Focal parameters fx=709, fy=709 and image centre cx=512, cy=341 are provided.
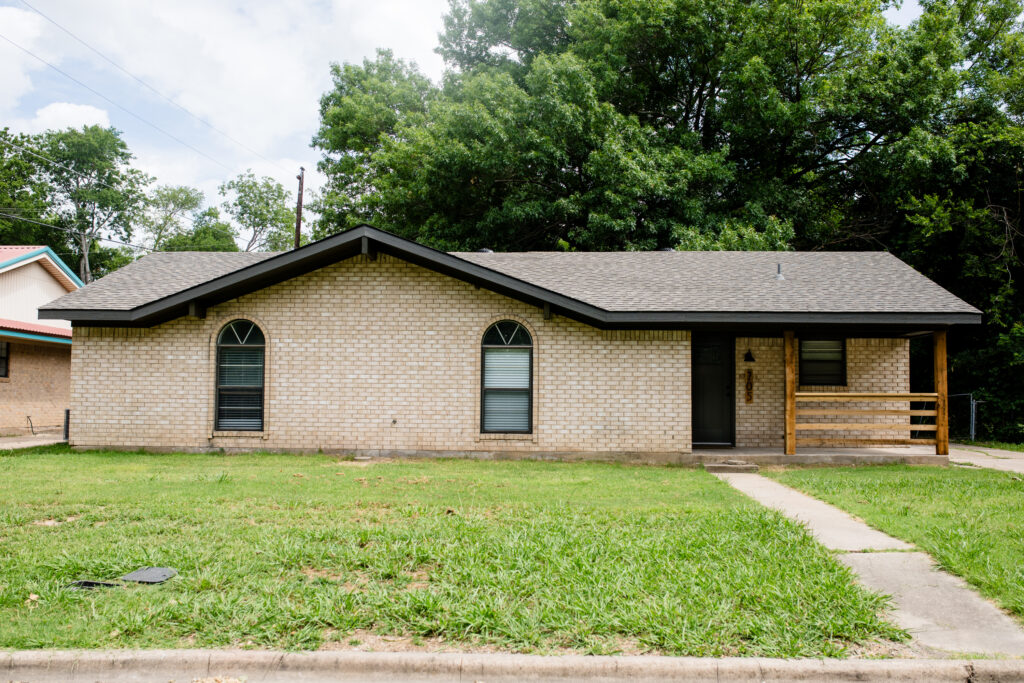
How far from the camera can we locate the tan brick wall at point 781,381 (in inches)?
542

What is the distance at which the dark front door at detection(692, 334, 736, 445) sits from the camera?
1395cm

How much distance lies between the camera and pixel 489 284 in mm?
12469

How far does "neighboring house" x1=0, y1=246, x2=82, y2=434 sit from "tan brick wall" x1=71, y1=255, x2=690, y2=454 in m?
7.50

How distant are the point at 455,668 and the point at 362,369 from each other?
369 inches

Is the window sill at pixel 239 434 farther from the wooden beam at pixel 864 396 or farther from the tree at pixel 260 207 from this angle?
the tree at pixel 260 207

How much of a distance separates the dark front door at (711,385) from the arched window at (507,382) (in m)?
3.59

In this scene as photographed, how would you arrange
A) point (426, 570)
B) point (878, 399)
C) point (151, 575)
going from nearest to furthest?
1. point (151, 575)
2. point (426, 570)
3. point (878, 399)

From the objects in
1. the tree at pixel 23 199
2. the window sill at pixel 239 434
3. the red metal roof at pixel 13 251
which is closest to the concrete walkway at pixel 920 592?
the window sill at pixel 239 434

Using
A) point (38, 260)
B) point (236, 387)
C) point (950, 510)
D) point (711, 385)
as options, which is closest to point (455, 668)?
point (950, 510)

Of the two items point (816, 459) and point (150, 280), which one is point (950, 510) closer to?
point (816, 459)

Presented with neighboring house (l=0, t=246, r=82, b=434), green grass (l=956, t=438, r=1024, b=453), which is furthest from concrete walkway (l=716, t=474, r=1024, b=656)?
neighboring house (l=0, t=246, r=82, b=434)

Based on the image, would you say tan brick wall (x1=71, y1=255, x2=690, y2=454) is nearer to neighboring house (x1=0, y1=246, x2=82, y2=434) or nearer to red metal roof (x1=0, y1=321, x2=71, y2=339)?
red metal roof (x1=0, y1=321, x2=71, y2=339)

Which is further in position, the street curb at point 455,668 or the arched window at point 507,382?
the arched window at point 507,382

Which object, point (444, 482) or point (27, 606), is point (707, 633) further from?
point (444, 482)
